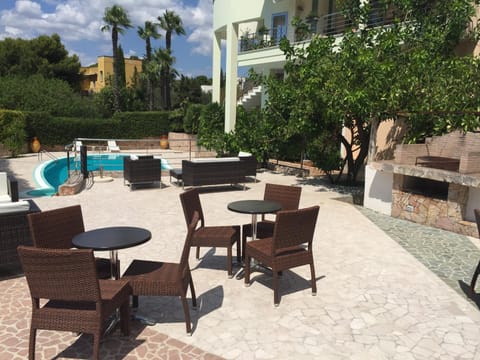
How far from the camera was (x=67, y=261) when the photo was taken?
3.22m

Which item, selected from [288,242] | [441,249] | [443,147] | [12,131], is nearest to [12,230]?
[288,242]

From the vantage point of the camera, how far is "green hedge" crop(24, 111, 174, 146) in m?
23.8

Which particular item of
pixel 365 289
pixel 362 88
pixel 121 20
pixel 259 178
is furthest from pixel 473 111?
pixel 121 20

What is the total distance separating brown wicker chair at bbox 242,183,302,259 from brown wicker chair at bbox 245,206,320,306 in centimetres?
110

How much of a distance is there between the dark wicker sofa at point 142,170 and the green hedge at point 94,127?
47.7ft

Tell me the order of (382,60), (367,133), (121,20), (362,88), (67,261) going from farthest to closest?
1. (121,20)
2. (367,133)
3. (382,60)
4. (362,88)
5. (67,261)

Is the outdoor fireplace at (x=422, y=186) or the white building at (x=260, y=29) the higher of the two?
the white building at (x=260, y=29)

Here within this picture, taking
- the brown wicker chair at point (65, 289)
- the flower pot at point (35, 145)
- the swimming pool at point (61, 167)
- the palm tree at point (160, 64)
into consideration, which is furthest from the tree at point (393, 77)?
the palm tree at point (160, 64)

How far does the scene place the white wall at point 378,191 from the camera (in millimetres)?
9844

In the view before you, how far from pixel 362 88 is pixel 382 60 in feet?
5.35

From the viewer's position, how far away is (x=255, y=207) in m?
6.05

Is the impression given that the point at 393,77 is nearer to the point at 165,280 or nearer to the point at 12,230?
the point at 165,280

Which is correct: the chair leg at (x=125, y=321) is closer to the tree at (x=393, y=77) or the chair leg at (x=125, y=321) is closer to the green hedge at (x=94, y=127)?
the tree at (x=393, y=77)

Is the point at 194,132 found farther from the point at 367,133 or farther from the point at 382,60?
the point at 382,60
